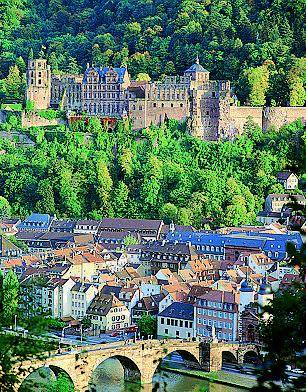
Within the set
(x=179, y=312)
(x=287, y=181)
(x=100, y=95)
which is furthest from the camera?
(x=100, y=95)

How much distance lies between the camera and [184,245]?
124ft

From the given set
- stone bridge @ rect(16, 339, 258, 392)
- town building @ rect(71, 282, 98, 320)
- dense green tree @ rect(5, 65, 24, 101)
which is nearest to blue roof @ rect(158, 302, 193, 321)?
stone bridge @ rect(16, 339, 258, 392)

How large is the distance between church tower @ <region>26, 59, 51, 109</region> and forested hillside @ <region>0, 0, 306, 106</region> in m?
2.98

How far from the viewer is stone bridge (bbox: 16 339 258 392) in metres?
25.1

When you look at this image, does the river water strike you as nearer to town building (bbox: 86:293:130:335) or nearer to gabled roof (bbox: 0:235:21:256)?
town building (bbox: 86:293:130:335)

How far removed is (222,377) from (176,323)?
3776 millimetres

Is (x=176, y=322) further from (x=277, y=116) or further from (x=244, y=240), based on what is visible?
(x=277, y=116)

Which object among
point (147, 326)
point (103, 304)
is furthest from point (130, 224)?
point (147, 326)

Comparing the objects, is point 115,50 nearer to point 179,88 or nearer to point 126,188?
point 179,88

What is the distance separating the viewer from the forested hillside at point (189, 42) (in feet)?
164

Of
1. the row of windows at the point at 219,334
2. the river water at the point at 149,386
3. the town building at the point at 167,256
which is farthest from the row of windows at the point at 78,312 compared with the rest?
the town building at the point at 167,256

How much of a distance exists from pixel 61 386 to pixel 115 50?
36.7 metres

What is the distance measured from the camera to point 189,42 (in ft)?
180

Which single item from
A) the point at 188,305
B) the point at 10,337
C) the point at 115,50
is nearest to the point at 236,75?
the point at 115,50
